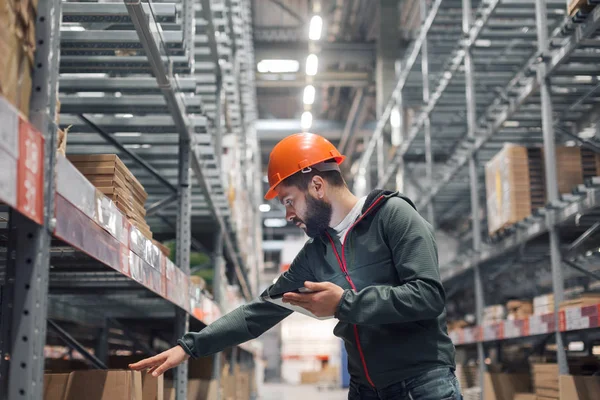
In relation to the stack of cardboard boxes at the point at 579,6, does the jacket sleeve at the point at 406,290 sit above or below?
below

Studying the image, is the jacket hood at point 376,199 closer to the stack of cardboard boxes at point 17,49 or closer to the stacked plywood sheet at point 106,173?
the stacked plywood sheet at point 106,173

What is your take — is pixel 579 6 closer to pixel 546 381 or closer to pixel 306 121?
pixel 546 381

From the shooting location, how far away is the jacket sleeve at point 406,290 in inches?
101

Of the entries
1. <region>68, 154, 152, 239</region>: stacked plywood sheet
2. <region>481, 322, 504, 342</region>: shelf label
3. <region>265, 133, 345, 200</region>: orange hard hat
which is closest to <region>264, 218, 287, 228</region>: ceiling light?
<region>481, 322, 504, 342</region>: shelf label

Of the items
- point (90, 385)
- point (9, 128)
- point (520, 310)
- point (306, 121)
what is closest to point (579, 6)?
point (520, 310)

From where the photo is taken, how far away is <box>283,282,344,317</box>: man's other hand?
8.52 feet

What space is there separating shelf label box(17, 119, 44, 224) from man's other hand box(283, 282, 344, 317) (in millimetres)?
973

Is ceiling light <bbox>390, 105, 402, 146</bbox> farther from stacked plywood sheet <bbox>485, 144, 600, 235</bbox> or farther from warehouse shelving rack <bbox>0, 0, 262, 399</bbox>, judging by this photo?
stacked plywood sheet <bbox>485, 144, 600, 235</bbox>

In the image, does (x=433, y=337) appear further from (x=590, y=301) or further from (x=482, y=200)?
(x=482, y=200)

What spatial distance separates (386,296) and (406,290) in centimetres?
7

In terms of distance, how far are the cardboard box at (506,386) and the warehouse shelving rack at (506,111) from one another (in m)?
0.46

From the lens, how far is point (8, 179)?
179 centimetres

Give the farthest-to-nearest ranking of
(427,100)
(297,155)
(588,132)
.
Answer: (427,100)
(588,132)
(297,155)

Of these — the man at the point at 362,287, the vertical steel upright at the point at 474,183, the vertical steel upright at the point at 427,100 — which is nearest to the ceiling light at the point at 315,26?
the vertical steel upright at the point at 427,100
